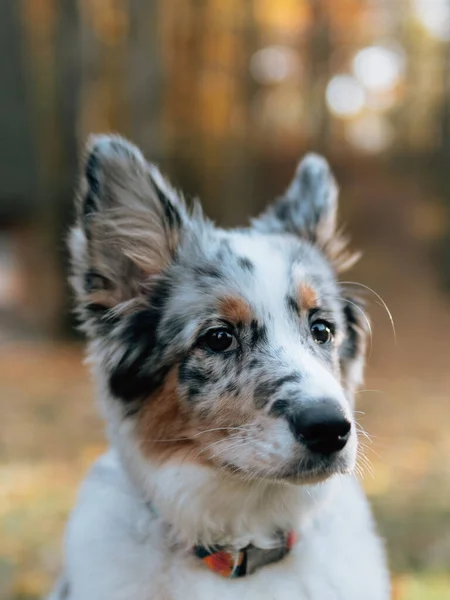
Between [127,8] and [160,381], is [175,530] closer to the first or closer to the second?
[160,381]

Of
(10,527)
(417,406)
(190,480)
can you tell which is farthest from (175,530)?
(417,406)

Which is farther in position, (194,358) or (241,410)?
(194,358)

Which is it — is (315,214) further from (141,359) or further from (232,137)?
(232,137)

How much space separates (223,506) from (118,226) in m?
1.21

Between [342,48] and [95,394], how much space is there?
9.43 metres

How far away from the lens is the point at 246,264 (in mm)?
2957

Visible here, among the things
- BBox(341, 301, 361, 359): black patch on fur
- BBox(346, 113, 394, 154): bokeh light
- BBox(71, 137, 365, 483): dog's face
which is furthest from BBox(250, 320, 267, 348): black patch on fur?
BBox(346, 113, 394, 154): bokeh light

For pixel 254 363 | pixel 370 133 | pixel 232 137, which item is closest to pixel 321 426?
pixel 254 363

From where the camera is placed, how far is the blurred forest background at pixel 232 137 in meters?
9.14

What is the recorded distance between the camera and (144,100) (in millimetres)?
9500

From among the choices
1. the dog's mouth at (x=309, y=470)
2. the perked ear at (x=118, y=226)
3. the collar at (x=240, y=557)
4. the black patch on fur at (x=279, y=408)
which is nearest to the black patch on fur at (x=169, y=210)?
the perked ear at (x=118, y=226)

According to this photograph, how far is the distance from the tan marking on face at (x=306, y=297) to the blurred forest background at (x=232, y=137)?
4.08m

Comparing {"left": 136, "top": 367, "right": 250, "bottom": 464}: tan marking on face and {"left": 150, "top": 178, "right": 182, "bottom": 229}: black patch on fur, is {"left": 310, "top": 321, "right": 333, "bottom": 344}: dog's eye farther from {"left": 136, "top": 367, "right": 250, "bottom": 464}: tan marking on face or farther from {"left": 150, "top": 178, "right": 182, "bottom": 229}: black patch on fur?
{"left": 150, "top": 178, "right": 182, "bottom": 229}: black patch on fur

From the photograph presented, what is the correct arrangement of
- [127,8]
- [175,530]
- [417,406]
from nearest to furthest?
[175,530], [417,406], [127,8]
